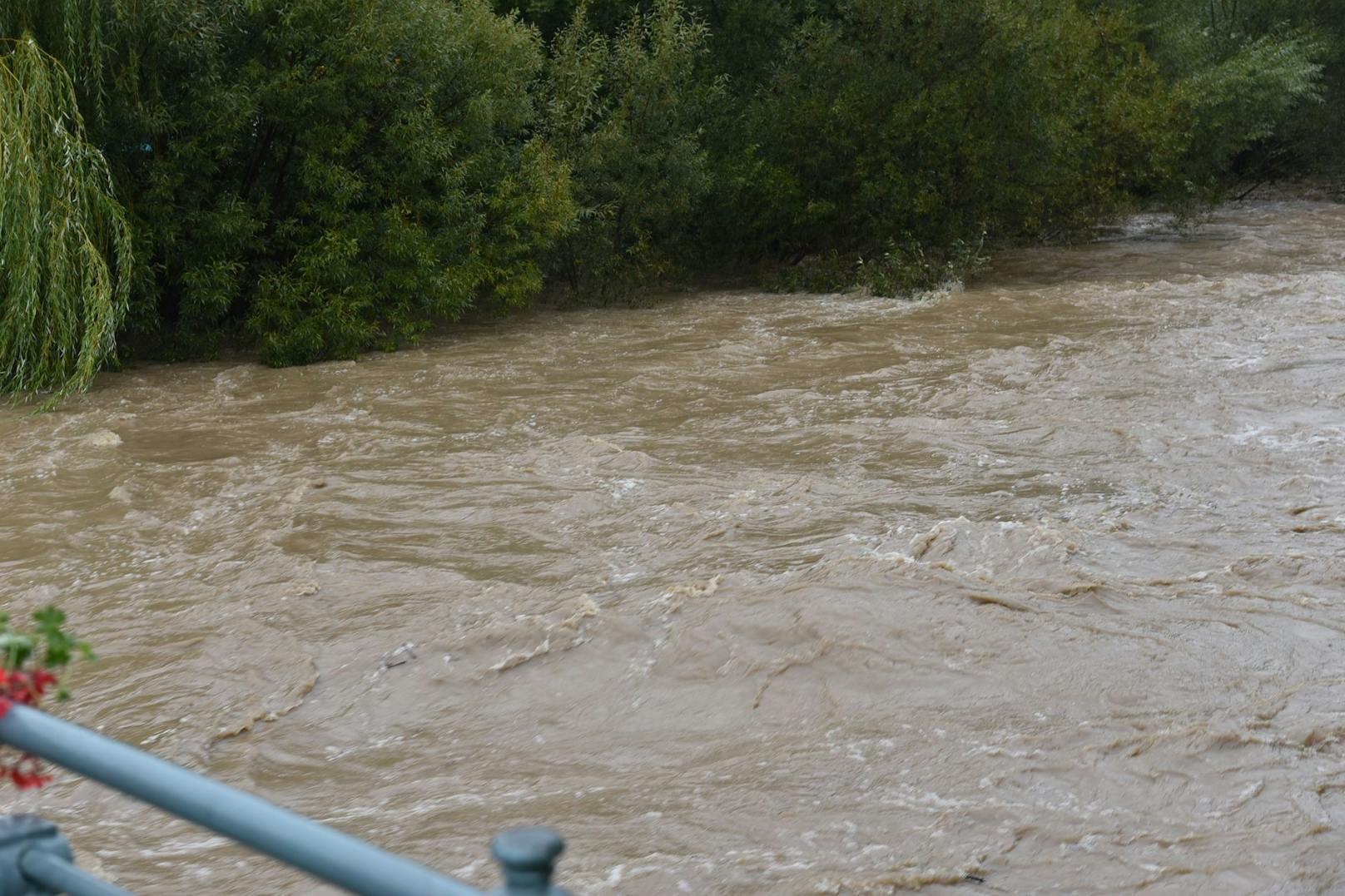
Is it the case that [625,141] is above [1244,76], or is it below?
below

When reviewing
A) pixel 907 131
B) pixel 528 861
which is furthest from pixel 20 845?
pixel 907 131

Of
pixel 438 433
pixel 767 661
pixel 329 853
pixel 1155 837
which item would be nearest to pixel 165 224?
pixel 438 433

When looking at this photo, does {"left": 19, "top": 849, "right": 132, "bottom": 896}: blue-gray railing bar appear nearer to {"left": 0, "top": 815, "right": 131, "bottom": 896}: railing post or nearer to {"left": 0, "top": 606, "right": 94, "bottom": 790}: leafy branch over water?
{"left": 0, "top": 815, "right": 131, "bottom": 896}: railing post

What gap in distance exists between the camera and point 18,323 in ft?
37.2

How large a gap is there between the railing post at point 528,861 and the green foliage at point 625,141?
16590mm

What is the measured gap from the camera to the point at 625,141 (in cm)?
1803

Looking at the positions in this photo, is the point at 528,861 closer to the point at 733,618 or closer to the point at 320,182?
the point at 733,618

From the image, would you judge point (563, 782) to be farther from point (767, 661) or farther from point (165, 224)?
point (165, 224)

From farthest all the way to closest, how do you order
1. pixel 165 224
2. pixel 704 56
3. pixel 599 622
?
pixel 704 56, pixel 165 224, pixel 599 622

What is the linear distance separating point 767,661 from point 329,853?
4824 mm

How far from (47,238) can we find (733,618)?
801cm

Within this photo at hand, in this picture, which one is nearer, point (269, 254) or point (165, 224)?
point (165, 224)

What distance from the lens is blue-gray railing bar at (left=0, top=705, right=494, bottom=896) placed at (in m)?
1.28

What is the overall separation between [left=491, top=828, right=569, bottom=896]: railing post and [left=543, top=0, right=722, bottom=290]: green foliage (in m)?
16.6
